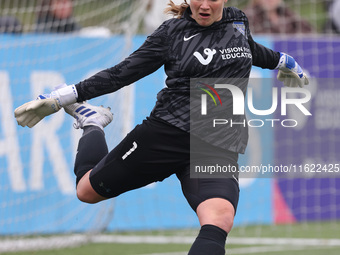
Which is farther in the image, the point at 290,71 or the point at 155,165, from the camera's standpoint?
the point at 290,71

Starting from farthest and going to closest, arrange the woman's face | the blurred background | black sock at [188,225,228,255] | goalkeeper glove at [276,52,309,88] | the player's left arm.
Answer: the blurred background < goalkeeper glove at [276,52,309,88] < the player's left arm < the woman's face < black sock at [188,225,228,255]

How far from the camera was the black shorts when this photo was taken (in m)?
4.66

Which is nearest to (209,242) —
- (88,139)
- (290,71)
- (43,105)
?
(43,105)

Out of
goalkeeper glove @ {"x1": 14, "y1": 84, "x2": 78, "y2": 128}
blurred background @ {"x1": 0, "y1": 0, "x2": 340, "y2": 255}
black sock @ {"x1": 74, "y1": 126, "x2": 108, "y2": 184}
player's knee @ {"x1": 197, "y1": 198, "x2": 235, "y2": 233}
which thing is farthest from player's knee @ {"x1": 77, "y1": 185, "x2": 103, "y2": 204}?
blurred background @ {"x1": 0, "y1": 0, "x2": 340, "y2": 255}

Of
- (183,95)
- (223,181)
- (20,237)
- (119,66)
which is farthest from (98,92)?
(20,237)

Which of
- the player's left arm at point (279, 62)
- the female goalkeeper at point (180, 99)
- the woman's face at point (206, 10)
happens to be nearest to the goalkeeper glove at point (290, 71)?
the player's left arm at point (279, 62)

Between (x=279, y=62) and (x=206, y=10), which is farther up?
(x=206, y=10)

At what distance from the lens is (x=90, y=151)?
5.38 m

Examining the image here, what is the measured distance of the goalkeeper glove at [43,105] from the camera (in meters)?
4.71

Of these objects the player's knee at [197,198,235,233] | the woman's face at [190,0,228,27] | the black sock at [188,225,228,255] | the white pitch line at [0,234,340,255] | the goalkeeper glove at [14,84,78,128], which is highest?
the woman's face at [190,0,228,27]

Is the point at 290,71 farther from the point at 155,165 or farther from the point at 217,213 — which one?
the point at 217,213

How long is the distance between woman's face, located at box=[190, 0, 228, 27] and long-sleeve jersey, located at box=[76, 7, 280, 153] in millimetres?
47

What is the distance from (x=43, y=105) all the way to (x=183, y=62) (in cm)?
84

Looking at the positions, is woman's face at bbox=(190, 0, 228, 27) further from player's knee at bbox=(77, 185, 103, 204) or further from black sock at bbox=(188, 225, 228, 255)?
player's knee at bbox=(77, 185, 103, 204)
